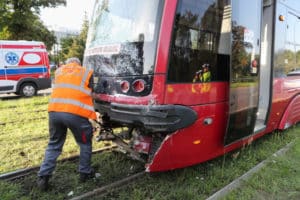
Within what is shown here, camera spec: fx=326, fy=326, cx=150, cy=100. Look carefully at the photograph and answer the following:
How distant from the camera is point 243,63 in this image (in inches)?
183

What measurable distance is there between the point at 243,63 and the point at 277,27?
1569 mm

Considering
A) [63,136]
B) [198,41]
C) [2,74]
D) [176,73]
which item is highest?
[198,41]

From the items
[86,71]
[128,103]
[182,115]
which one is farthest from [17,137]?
[182,115]

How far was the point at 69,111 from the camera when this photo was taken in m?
4.14

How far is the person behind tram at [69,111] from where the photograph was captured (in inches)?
164

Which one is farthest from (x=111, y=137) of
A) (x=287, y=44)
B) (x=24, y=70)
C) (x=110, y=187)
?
(x=24, y=70)

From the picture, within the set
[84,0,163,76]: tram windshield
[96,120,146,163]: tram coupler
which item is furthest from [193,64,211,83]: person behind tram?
[96,120,146,163]: tram coupler

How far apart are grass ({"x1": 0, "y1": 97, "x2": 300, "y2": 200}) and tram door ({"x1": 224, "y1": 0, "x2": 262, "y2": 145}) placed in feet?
1.95

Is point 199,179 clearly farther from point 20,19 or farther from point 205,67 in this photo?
point 20,19

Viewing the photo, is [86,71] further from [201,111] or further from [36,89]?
[36,89]

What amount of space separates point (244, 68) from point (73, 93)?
94.7 inches

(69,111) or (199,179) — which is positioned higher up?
(69,111)

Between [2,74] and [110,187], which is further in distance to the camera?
[2,74]

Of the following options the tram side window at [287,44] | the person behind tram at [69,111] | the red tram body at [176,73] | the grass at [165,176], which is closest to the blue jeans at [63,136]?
the person behind tram at [69,111]
